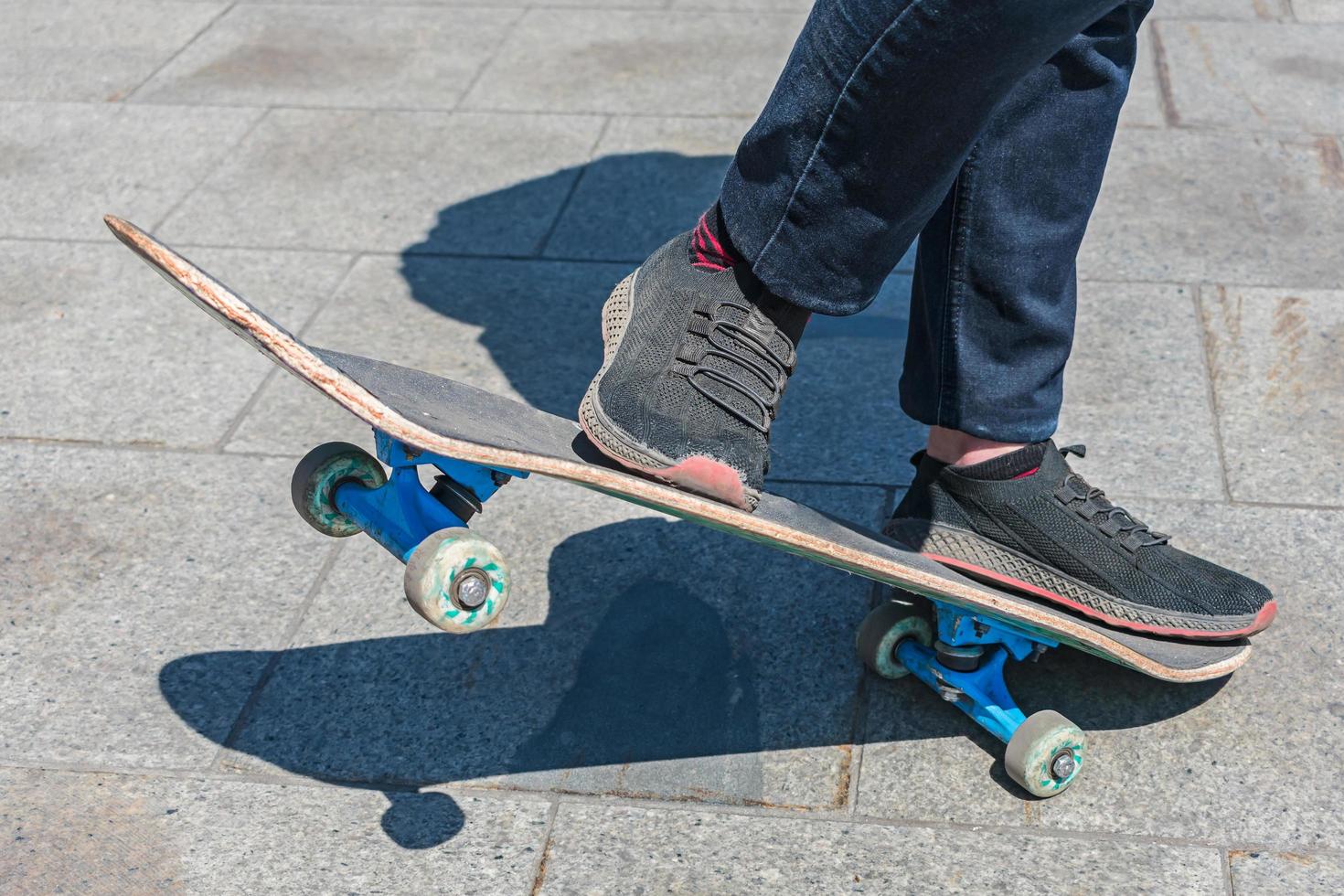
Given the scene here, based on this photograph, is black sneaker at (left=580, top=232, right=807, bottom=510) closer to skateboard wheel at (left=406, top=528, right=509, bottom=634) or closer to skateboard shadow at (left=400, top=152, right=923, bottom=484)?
skateboard wheel at (left=406, top=528, right=509, bottom=634)

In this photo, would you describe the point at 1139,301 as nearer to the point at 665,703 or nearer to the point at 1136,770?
the point at 1136,770

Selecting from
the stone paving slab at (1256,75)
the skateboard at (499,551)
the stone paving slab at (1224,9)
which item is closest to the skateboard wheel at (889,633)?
the skateboard at (499,551)

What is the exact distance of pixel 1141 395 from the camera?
135 inches

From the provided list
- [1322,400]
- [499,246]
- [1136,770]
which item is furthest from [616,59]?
[1136,770]

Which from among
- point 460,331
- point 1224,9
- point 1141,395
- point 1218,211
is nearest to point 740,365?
point 1141,395

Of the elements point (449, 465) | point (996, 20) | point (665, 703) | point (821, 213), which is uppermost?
point (996, 20)

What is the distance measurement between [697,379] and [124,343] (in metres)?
2.25

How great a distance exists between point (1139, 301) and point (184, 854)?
2910mm

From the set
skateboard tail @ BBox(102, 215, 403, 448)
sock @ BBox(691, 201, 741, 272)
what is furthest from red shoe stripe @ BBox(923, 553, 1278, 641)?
skateboard tail @ BBox(102, 215, 403, 448)

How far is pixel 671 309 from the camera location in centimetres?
223

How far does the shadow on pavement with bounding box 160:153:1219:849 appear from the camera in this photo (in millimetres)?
2422

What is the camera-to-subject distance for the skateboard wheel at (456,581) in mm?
1788

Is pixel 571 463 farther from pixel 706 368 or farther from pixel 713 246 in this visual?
pixel 713 246

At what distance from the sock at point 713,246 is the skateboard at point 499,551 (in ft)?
1.19
